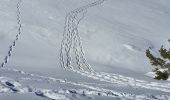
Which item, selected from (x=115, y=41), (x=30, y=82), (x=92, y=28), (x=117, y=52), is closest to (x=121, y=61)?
(x=117, y=52)

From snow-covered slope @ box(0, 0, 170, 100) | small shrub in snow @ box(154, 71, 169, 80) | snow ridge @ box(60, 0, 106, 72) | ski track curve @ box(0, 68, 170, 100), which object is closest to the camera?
ski track curve @ box(0, 68, 170, 100)

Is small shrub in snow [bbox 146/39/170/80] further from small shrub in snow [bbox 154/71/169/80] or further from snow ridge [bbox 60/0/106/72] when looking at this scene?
snow ridge [bbox 60/0/106/72]

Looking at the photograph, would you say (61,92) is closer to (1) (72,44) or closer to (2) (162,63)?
(1) (72,44)

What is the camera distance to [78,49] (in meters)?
10.3

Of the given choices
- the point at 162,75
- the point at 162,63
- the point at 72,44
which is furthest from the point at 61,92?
the point at 162,63

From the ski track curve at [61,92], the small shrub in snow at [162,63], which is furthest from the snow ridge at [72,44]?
the ski track curve at [61,92]

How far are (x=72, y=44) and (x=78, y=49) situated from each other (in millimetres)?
473

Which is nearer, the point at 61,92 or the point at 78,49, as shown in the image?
the point at 61,92

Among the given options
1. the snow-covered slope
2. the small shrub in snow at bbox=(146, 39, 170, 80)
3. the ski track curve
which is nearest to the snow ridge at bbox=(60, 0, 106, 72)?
the snow-covered slope

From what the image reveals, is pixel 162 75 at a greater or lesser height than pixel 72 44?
lesser

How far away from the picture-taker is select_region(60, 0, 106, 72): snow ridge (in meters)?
8.85

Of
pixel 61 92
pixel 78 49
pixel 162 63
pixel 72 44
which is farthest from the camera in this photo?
pixel 162 63

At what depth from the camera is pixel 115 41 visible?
1218 centimetres

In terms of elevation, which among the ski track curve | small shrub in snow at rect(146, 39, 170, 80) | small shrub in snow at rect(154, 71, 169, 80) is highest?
small shrub in snow at rect(146, 39, 170, 80)
